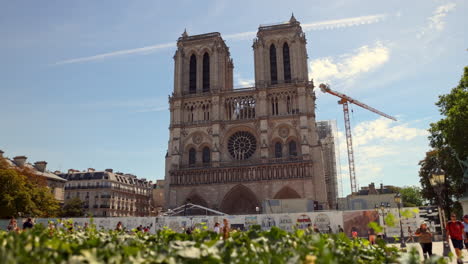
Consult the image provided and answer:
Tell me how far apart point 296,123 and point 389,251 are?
40190 millimetres

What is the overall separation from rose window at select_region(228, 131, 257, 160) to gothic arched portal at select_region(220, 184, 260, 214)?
4.41m

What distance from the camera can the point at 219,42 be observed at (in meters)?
50.6

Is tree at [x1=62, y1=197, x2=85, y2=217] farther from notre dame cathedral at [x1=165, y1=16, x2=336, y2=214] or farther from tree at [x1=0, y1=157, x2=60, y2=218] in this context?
notre dame cathedral at [x1=165, y1=16, x2=336, y2=214]

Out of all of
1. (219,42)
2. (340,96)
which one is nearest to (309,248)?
(219,42)

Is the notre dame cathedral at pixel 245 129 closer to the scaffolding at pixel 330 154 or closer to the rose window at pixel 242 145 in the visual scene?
the rose window at pixel 242 145

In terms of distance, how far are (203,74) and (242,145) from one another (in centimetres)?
1150

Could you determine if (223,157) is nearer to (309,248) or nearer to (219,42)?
(219,42)

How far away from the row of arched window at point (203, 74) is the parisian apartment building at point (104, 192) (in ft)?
71.0

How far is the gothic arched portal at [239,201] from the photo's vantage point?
1708 inches

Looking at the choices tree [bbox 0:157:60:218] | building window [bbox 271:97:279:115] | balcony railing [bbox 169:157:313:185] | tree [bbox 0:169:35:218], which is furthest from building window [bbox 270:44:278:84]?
tree [bbox 0:169:35:218]

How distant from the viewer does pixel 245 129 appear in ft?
154

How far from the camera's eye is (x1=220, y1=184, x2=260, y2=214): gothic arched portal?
1708 inches

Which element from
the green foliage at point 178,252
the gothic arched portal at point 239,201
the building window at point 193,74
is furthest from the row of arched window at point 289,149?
the green foliage at point 178,252

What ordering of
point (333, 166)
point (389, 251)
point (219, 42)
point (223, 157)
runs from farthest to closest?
point (333, 166) → point (219, 42) → point (223, 157) → point (389, 251)
